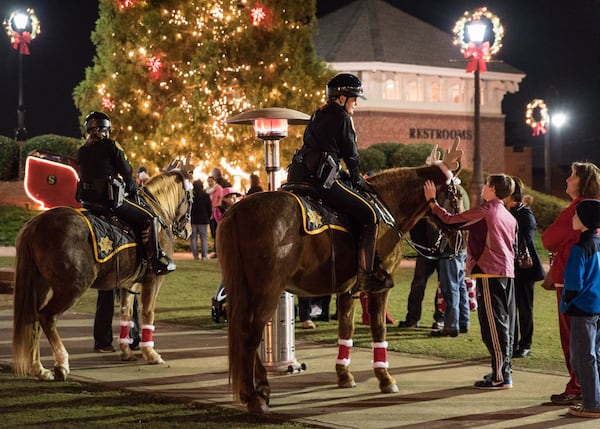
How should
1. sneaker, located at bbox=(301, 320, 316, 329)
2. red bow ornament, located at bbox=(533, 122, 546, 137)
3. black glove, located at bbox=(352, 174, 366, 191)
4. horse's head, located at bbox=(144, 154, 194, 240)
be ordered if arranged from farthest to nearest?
1. red bow ornament, located at bbox=(533, 122, 546, 137)
2. sneaker, located at bbox=(301, 320, 316, 329)
3. horse's head, located at bbox=(144, 154, 194, 240)
4. black glove, located at bbox=(352, 174, 366, 191)

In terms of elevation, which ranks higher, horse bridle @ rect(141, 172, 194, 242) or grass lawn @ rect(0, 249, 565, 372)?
horse bridle @ rect(141, 172, 194, 242)

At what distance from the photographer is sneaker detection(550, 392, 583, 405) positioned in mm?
8688

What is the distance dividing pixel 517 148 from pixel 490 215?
2287 inches

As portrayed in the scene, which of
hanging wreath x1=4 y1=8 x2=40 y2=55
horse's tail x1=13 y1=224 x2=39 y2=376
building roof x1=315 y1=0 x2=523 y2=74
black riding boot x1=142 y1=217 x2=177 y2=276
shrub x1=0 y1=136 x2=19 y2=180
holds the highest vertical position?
building roof x1=315 y1=0 x2=523 y2=74

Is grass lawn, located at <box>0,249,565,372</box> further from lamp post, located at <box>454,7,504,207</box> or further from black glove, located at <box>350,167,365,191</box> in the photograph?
lamp post, located at <box>454,7,504,207</box>

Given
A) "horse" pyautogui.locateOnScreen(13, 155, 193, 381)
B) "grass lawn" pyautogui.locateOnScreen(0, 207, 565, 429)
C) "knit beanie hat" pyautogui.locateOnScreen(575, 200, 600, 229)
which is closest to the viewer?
"grass lawn" pyautogui.locateOnScreen(0, 207, 565, 429)

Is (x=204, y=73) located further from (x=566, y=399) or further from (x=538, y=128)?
(x=538, y=128)

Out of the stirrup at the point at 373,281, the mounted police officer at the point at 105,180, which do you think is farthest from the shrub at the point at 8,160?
the stirrup at the point at 373,281

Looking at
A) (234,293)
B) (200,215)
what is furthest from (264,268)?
(200,215)

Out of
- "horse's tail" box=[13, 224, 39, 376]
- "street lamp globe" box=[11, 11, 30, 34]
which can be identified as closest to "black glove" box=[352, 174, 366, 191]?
"horse's tail" box=[13, 224, 39, 376]

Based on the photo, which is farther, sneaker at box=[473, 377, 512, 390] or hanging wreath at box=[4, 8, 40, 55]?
hanging wreath at box=[4, 8, 40, 55]

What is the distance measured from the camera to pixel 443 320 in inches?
540

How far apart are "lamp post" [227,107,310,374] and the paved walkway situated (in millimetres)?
203

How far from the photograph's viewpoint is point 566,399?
342 inches
